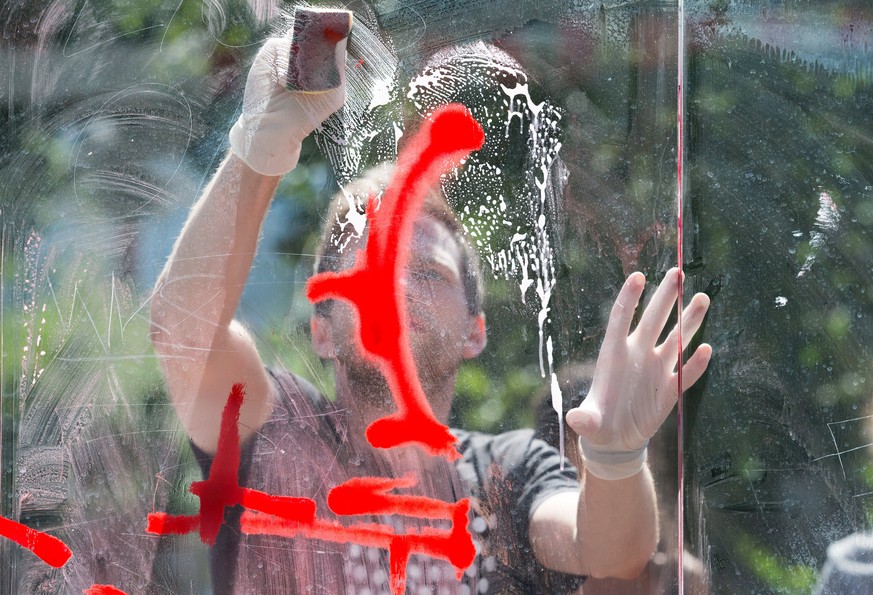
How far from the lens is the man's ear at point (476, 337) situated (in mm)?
1462

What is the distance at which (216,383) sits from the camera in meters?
1.56

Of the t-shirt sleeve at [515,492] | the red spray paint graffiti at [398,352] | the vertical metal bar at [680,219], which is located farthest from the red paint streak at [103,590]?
the vertical metal bar at [680,219]

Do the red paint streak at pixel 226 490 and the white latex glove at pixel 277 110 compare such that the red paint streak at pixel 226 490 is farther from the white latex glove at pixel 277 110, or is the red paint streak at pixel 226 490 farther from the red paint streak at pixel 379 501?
the white latex glove at pixel 277 110

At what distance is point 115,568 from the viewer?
1621mm

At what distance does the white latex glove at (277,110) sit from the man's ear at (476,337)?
478mm

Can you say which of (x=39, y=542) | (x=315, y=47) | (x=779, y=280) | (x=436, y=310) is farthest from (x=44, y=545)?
(x=779, y=280)

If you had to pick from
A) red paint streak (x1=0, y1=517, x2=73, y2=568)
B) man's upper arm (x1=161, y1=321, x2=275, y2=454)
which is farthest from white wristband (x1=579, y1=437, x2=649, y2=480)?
red paint streak (x1=0, y1=517, x2=73, y2=568)

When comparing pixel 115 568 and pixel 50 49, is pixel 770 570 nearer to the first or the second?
pixel 115 568

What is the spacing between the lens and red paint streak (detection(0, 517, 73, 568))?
1.65 metres

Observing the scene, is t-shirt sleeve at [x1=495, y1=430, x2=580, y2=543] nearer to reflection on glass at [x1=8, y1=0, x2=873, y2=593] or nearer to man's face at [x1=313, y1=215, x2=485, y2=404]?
reflection on glass at [x1=8, y1=0, x2=873, y2=593]

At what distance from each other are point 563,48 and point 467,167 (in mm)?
283

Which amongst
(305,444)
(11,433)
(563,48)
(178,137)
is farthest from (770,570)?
(11,433)

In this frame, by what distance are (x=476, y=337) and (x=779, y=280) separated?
56cm

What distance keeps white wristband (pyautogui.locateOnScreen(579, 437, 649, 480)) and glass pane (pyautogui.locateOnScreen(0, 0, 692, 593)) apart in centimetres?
3
